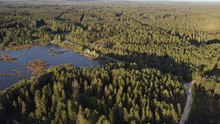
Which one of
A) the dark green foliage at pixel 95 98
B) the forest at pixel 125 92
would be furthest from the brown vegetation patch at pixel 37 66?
the dark green foliage at pixel 95 98

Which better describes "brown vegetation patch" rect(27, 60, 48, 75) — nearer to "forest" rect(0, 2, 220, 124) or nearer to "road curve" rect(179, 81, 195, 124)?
"forest" rect(0, 2, 220, 124)

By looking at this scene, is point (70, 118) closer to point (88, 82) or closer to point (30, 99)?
point (30, 99)

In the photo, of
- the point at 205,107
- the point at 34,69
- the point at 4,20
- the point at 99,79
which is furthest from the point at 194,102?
the point at 4,20

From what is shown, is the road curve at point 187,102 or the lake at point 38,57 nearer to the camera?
the road curve at point 187,102

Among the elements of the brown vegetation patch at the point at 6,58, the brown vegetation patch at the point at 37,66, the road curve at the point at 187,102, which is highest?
the road curve at the point at 187,102

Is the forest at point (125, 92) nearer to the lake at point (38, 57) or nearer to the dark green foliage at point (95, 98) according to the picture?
the dark green foliage at point (95, 98)

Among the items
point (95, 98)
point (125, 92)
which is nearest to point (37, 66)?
point (125, 92)

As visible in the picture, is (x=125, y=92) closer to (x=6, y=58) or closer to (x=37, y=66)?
(x=37, y=66)
